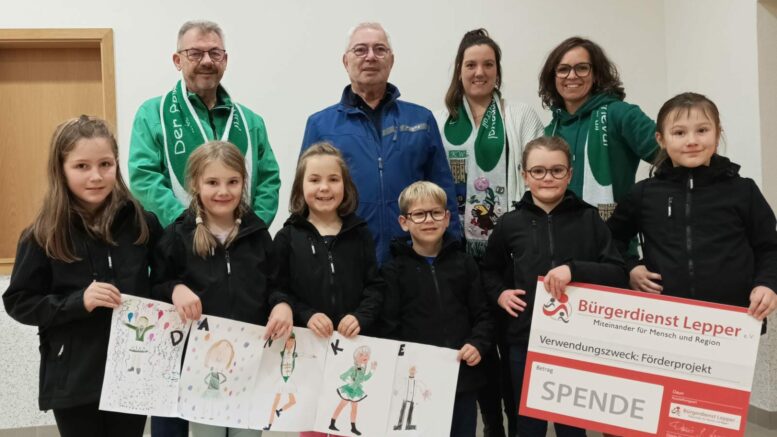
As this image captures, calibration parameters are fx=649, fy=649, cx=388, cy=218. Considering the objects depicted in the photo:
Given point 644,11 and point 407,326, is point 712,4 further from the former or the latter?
point 407,326

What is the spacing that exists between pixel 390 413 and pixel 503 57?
3.39 metres

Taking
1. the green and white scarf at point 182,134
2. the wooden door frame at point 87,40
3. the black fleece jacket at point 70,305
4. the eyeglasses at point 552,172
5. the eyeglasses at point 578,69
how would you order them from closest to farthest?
the black fleece jacket at point 70,305 < the eyeglasses at point 552,172 < the green and white scarf at point 182,134 < the eyeglasses at point 578,69 < the wooden door frame at point 87,40

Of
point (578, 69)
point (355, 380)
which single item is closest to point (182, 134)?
point (355, 380)

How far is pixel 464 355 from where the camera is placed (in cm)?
277

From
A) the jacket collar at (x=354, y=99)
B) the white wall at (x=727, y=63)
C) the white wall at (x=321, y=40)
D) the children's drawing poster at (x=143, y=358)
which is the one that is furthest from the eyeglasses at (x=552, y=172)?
the white wall at (x=321, y=40)

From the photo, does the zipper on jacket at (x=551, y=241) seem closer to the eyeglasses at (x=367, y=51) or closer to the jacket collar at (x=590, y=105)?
the jacket collar at (x=590, y=105)

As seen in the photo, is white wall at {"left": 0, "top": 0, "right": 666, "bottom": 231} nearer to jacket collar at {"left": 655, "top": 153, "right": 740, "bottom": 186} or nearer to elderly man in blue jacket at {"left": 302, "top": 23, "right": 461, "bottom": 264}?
elderly man in blue jacket at {"left": 302, "top": 23, "right": 461, "bottom": 264}

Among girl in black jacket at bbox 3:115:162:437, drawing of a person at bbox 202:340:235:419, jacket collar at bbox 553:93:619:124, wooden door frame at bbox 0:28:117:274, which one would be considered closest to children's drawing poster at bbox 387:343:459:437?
drawing of a person at bbox 202:340:235:419

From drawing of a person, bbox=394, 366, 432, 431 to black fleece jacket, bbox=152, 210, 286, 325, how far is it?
63cm

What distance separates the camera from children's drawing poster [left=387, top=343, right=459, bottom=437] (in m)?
2.74

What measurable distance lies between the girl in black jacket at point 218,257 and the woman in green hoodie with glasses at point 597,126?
1.70 meters

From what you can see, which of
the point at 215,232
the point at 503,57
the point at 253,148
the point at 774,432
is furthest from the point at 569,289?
the point at 503,57

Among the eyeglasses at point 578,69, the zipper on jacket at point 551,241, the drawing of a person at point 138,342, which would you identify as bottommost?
the drawing of a person at point 138,342

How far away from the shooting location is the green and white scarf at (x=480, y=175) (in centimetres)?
348
